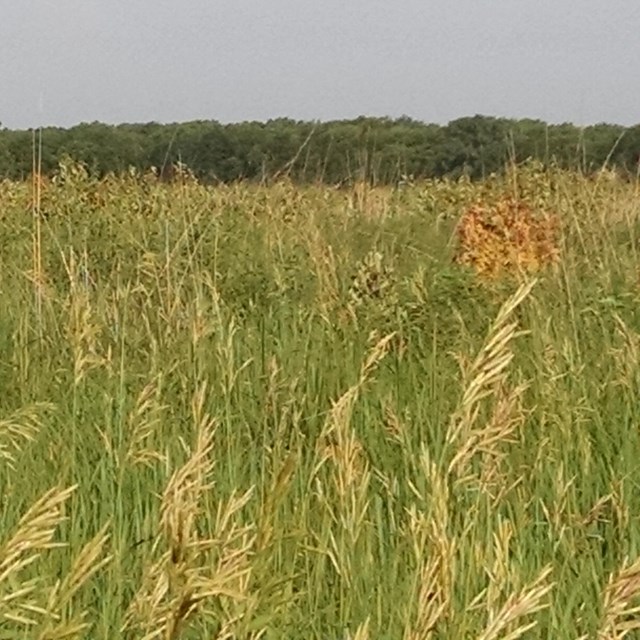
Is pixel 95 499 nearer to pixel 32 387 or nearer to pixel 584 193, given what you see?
pixel 32 387

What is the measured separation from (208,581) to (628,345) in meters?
1.42

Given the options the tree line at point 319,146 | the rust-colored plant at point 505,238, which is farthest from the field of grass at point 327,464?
the tree line at point 319,146

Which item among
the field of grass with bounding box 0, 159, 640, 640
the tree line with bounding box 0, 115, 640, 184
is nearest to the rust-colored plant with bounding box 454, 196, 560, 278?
the field of grass with bounding box 0, 159, 640, 640

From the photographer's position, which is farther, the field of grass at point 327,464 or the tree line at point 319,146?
the tree line at point 319,146

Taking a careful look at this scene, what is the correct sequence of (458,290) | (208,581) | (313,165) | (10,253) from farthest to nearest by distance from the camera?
(313,165) < (10,253) < (458,290) < (208,581)

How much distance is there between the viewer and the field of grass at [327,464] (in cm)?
71

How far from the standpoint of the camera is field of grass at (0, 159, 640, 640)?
708 millimetres

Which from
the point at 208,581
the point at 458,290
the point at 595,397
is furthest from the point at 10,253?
the point at 208,581

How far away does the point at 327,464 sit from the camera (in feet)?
6.30

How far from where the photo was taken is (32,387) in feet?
8.31

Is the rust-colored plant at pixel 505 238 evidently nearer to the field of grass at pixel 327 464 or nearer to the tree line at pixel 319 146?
the field of grass at pixel 327 464

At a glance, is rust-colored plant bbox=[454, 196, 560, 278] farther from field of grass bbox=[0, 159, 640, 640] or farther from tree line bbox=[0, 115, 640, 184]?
tree line bbox=[0, 115, 640, 184]

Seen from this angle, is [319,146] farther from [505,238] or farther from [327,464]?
[327,464]

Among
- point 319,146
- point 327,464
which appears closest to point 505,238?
point 327,464
